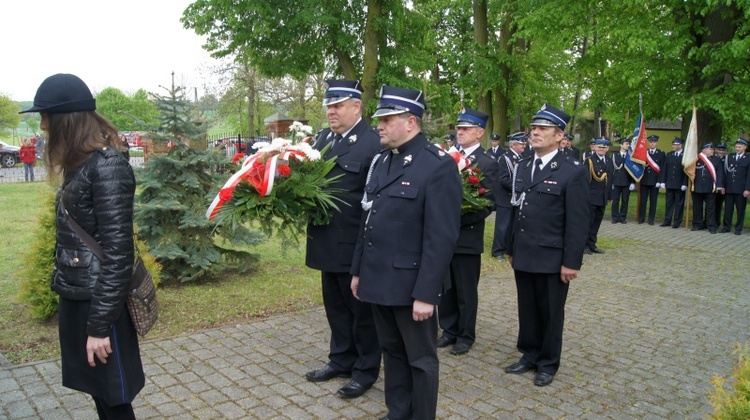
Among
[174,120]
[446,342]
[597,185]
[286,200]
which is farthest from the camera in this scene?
[597,185]

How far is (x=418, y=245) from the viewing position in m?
3.71

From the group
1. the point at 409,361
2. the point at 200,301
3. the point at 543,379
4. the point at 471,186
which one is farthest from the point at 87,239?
the point at 200,301

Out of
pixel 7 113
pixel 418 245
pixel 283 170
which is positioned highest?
pixel 7 113

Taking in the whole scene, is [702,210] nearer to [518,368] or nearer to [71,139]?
[518,368]

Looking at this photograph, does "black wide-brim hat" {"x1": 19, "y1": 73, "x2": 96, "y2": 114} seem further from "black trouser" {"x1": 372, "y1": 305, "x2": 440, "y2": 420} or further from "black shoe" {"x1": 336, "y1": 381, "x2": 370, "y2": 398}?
"black shoe" {"x1": 336, "y1": 381, "x2": 370, "y2": 398}

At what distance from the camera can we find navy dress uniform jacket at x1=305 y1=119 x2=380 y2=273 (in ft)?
15.2

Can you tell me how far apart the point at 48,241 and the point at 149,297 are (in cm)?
369

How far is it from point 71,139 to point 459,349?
3981 mm

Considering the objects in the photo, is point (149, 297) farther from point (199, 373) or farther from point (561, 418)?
point (561, 418)

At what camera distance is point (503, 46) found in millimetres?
24484

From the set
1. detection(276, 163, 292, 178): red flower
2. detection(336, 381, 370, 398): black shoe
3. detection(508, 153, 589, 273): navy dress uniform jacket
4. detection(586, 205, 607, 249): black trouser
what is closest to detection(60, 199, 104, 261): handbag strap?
detection(276, 163, 292, 178): red flower

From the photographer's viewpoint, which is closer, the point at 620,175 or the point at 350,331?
the point at 350,331

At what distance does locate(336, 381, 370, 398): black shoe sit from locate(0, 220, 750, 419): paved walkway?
0.05 meters

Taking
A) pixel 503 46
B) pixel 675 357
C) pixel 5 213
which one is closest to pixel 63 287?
pixel 675 357
